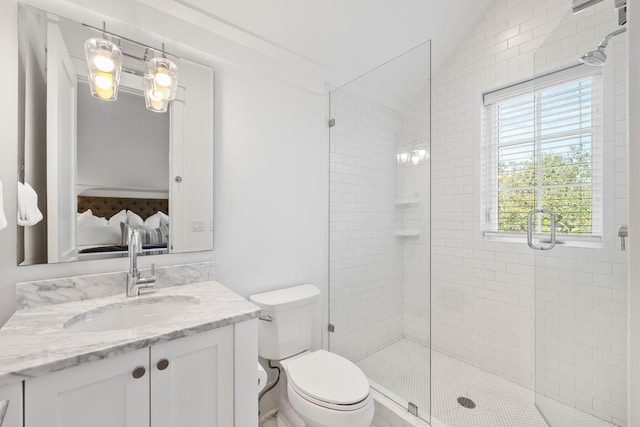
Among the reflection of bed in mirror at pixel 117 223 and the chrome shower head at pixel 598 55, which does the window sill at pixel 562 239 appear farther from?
the reflection of bed in mirror at pixel 117 223

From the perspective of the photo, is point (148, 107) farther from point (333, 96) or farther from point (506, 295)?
point (506, 295)

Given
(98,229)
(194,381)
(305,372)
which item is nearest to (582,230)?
(305,372)

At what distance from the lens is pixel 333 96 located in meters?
2.13

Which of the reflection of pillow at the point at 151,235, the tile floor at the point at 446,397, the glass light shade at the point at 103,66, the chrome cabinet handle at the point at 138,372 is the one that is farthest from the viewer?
the tile floor at the point at 446,397

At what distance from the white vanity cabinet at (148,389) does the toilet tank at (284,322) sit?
1.76 feet

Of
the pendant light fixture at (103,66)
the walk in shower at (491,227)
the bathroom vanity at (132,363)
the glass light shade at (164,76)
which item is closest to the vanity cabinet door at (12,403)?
the bathroom vanity at (132,363)

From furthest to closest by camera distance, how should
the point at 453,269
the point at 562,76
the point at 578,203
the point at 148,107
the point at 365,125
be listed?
the point at 453,269, the point at 365,125, the point at 562,76, the point at 578,203, the point at 148,107

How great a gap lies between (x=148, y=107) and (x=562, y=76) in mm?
2415

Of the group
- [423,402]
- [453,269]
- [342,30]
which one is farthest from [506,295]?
[342,30]

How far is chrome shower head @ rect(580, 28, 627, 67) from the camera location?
4.50ft

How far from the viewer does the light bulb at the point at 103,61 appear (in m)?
1.24

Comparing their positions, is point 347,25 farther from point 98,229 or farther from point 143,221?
point 98,229

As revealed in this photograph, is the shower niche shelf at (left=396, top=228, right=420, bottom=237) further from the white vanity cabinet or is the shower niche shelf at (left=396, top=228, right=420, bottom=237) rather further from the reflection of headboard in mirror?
the reflection of headboard in mirror

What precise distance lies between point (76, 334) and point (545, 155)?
2.62 metres
